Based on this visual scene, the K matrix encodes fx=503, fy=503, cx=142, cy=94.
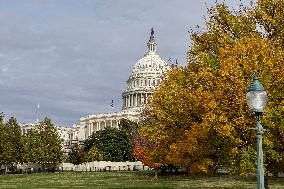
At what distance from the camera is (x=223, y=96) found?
85.0ft

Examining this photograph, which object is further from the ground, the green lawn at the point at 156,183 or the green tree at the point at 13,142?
the green tree at the point at 13,142

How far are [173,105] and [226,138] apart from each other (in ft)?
19.0

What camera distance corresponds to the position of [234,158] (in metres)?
26.8

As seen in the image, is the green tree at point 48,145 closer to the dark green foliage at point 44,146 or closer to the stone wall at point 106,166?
the dark green foliage at point 44,146

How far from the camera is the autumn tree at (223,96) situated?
25359 millimetres

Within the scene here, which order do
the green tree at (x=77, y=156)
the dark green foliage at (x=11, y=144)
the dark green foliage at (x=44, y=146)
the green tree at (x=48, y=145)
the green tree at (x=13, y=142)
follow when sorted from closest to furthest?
the dark green foliage at (x=11, y=144)
the green tree at (x=13, y=142)
the dark green foliage at (x=44, y=146)
the green tree at (x=48, y=145)
the green tree at (x=77, y=156)

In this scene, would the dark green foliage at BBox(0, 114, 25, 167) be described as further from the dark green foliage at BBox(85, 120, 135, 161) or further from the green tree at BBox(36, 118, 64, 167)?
the dark green foliage at BBox(85, 120, 135, 161)

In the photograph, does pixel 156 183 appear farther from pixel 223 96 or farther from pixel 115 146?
pixel 115 146

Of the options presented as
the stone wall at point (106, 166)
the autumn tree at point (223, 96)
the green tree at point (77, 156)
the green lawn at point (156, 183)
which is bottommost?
the stone wall at point (106, 166)

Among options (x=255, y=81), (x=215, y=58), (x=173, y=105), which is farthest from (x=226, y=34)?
(x=255, y=81)

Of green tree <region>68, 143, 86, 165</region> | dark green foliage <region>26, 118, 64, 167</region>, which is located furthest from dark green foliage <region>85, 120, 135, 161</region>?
dark green foliage <region>26, 118, 64, 167</region>

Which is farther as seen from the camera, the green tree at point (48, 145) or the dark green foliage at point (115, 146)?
the dark green foliage at point (115, 146)

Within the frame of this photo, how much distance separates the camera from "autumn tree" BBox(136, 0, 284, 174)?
25.4 metres

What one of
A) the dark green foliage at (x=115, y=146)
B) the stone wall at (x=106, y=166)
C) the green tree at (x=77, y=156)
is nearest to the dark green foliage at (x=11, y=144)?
the stone wall at (x=106, y=166)
